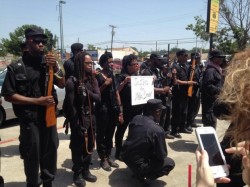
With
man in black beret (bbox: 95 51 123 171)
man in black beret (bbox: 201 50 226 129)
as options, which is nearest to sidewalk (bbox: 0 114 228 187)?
man in black beret (bbox: 95 51 123 171)

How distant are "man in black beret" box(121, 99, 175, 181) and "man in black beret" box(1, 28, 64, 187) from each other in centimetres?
111

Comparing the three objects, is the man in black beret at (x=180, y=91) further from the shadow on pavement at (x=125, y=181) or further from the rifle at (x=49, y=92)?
the rifle at (x=49, y=92)

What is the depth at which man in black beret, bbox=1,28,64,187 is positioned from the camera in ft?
11.3

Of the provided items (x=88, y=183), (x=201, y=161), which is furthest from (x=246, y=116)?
(x=88, y=183)

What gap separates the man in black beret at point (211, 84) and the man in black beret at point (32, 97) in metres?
2.95

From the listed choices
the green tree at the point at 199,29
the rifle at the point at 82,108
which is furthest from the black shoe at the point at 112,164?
the green tree at the point at 199,29

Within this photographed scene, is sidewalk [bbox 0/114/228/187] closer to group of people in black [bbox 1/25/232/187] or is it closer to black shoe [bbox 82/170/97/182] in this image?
black shoe [bbox 82/170/97/182]

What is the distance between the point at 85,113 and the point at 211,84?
2516mm

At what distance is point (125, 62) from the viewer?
5.30 metres

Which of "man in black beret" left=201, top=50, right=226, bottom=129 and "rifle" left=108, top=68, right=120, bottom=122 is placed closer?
"rifle" left=108, top=68, right=120, bottom=122

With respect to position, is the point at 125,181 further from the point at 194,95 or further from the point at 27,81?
the point at 194,95

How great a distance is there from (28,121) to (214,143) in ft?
8.04

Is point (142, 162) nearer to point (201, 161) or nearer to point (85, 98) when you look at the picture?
point (85, 98)

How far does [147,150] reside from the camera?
4.08 m
